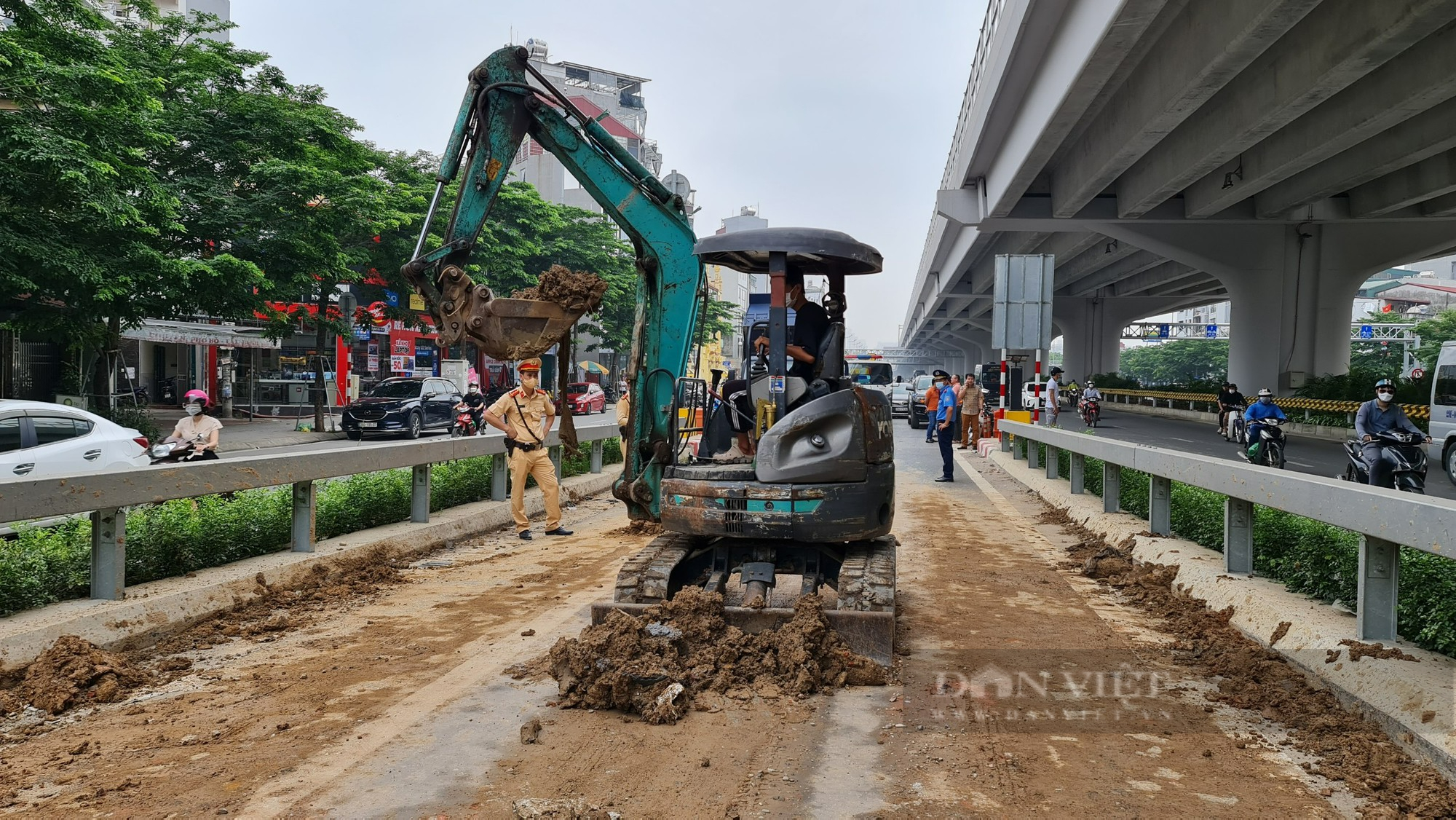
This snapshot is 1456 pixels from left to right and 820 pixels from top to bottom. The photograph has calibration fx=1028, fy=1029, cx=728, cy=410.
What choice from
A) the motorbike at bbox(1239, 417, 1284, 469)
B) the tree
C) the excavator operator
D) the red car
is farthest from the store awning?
the excavator operator

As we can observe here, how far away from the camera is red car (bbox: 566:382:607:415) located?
39.5 meters

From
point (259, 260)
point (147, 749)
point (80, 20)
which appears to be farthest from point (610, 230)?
point (147, 749)

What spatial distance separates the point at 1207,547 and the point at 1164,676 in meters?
3.12

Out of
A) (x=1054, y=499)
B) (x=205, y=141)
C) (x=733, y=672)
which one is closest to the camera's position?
(x=733, y=672)

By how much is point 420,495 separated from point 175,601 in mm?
3844

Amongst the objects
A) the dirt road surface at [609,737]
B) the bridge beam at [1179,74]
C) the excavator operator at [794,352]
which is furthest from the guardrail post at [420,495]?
the bridge beam at [1179,74]

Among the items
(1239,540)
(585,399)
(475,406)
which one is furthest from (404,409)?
(1239,540)

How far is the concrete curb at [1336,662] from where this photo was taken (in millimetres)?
4293

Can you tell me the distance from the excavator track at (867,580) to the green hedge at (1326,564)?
259 cm

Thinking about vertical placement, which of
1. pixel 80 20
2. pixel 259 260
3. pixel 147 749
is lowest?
pixel 147 749

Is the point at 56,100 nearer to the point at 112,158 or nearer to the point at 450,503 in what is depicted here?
the point at 112,158

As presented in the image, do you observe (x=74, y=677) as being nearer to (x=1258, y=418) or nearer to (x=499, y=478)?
(x=499, y=478)

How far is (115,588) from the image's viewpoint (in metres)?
6.12

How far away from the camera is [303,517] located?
8.23m
